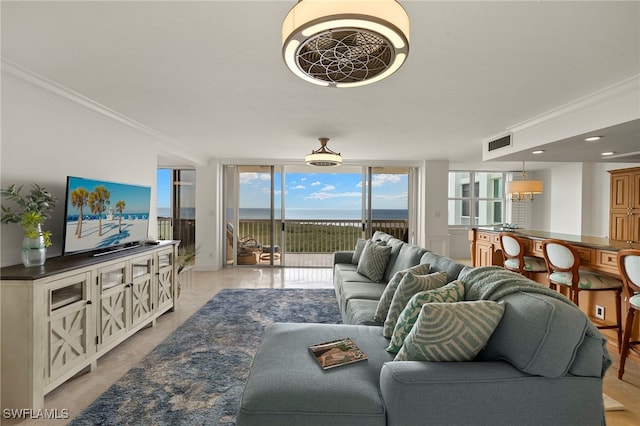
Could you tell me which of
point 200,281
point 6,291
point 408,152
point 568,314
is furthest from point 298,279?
point 568,314

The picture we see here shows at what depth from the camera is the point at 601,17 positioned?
1.67 meters

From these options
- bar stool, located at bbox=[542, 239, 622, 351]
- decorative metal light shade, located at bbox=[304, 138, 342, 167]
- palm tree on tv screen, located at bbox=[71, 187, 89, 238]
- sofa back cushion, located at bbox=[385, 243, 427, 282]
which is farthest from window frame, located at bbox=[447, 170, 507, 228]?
palm tree on tv screen, located at bbox=[71, 187, 89, 238]

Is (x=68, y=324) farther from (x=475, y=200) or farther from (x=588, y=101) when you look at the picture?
(x=475, y=200)

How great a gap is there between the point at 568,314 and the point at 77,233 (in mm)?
3396

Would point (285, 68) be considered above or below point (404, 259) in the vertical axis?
above

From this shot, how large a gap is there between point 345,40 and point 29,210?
2500mm

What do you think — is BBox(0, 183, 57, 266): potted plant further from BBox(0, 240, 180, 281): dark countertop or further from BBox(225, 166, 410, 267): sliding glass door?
BBox(225, 166, 410, 267): sliding glass door

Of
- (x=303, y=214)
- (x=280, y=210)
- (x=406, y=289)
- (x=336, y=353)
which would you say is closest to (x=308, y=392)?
(x=336, y=353)

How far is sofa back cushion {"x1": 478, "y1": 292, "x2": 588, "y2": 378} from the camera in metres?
1.28

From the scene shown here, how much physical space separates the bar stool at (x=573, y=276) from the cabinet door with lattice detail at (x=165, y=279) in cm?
423

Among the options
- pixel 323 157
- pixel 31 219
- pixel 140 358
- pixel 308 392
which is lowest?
pixel 140 358

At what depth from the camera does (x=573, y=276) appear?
9.96 feet

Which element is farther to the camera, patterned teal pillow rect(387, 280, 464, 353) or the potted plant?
the potted plant

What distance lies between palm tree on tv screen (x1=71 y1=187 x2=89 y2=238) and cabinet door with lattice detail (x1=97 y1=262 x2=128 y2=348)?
0.43 meters
